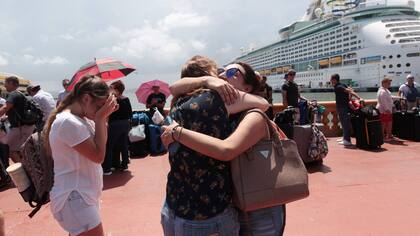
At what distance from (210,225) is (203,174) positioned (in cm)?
22

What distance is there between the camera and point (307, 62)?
213ft

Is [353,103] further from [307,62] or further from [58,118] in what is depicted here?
[307,62]

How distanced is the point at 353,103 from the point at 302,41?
60.9 m

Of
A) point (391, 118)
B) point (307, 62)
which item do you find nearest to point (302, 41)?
point (307, 62)

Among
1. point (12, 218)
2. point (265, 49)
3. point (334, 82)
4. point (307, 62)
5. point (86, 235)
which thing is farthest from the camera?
point (265, 49)

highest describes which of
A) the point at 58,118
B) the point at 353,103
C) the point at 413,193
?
the point at 58,118

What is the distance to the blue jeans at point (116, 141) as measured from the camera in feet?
20.8

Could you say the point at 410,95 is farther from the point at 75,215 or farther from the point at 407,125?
the point at 75,215

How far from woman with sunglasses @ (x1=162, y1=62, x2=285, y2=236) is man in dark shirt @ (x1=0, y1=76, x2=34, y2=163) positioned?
17.0 feet

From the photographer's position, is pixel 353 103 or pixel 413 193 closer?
pixel 413 193

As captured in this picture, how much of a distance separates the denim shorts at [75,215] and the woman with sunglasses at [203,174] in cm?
69

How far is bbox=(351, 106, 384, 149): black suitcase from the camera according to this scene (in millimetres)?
7512

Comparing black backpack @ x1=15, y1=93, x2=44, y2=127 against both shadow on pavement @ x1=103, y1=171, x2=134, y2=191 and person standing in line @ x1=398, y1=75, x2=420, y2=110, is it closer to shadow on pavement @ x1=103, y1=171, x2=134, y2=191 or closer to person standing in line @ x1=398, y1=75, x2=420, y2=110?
shadow on pavement @ x1=103, y1=171, x2=134, y2=191

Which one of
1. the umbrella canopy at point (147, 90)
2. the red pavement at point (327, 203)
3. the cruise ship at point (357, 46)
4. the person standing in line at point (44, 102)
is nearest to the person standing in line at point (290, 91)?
the red pavement at point (327, 203)
